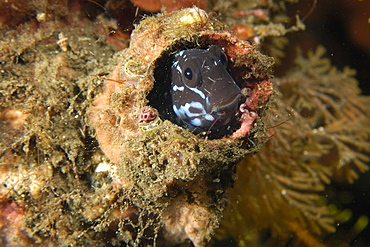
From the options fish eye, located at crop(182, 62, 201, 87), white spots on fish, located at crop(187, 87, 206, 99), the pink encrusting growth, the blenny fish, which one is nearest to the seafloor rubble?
the pink encrusting growth

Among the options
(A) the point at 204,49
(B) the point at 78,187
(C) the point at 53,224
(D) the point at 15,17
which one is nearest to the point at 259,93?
(A) the point at 204,49

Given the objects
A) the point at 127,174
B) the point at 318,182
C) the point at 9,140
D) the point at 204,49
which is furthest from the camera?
the point at 318,182

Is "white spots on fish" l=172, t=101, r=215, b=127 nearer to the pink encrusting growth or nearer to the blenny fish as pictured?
the blenny fish

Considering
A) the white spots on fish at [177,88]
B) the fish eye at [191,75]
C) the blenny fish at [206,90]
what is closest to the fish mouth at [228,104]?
the blenny fish at [206,90]

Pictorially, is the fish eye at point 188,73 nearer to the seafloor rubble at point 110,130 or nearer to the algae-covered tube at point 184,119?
the algae-covered tube at point 184,119

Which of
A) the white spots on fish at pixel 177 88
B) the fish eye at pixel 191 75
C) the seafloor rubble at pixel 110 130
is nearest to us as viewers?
the seafloor rubble at pixel 110 130

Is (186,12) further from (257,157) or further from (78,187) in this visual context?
(257,157)

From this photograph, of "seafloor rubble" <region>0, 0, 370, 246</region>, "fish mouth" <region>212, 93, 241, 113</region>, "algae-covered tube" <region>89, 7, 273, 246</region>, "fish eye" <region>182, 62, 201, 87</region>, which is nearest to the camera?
"algae-covered tube" <region>89, 7, 273, 246</region>

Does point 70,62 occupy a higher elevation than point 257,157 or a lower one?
higher
